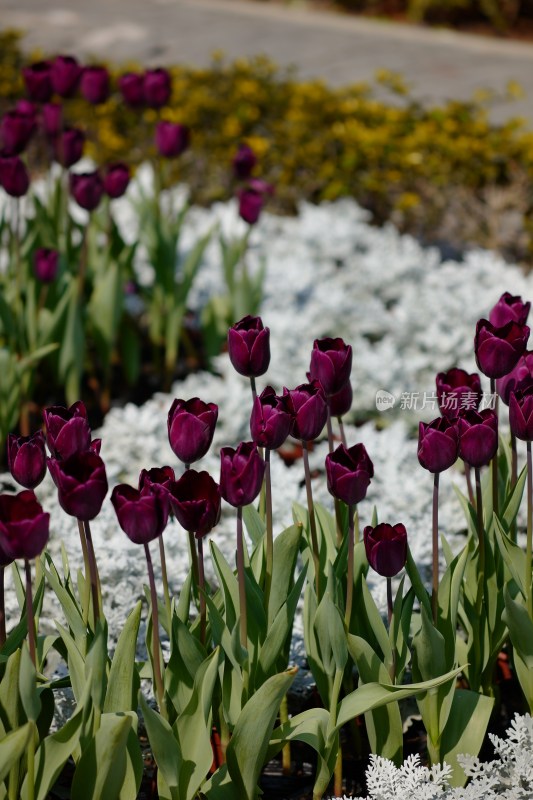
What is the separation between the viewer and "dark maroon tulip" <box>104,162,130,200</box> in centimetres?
305

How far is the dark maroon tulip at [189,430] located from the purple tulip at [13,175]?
4.56 feet

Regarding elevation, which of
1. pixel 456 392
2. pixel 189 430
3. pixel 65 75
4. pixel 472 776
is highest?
pixel 65 75

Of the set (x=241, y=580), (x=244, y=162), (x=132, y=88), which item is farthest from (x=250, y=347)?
(x=132, y=88)

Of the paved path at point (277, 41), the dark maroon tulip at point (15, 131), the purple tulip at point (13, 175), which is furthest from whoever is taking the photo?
the paved path at point (277, 41)

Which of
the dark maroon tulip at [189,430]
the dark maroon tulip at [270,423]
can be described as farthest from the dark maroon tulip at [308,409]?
the dark maroon tulip at [189,430]

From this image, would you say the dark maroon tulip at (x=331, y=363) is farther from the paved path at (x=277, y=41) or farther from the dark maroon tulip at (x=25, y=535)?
the paved path at (x=277, y=41)

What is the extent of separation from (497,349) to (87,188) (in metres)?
1.60

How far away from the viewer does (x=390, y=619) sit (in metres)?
1.74

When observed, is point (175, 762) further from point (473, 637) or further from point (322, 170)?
point (322, 170)

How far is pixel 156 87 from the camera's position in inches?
128

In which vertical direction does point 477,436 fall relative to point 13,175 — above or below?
below

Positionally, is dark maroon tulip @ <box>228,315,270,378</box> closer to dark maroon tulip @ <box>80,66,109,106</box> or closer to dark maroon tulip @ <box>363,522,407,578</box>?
dark maroon tulip @ <box>363,522,407,578</box>

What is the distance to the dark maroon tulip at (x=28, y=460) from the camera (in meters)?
1.59

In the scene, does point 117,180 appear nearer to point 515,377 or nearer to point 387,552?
point 515,377
